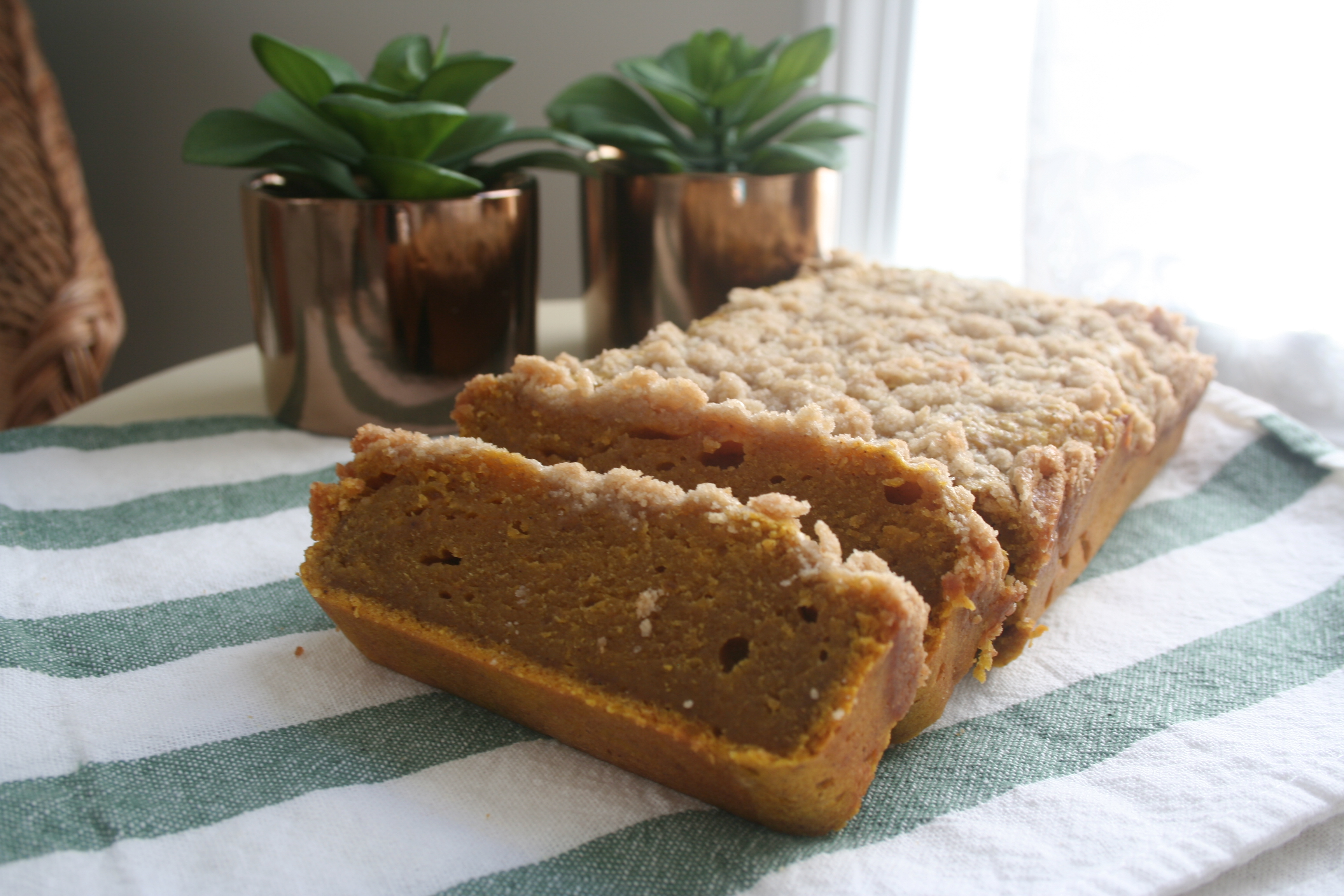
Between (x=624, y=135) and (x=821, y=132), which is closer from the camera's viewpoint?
(x=624, y=135)

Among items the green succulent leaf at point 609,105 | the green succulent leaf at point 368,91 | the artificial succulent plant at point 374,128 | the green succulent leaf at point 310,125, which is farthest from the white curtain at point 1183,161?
the green succulent leaf at point 310,125

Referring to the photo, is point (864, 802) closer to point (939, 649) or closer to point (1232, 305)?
point (939, 649)

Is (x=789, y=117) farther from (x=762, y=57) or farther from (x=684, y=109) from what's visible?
(x=684, y=109)

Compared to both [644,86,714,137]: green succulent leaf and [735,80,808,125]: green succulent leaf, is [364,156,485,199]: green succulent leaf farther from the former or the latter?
[735,80,808,125]: green succulent leaf

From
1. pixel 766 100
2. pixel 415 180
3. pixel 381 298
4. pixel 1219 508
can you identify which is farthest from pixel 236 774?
pixel 766 100

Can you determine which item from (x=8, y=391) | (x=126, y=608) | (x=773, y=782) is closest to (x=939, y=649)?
→ (x=773, y=782)

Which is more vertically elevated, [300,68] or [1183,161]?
[300,68]
